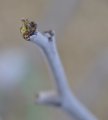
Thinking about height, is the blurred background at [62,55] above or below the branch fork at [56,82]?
above

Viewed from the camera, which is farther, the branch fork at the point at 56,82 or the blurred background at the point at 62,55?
the blurred background at the point at 62,55

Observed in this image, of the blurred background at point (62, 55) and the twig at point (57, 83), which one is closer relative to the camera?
the twig at point (57, 83)

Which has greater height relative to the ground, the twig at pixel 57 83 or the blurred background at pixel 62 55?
the blurred background at pixel 62 55

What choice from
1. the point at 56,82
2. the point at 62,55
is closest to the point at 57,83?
the point at 56,82

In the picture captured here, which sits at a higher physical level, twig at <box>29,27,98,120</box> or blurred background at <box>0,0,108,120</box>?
blurred background at <box>0,0,108,120</box>
